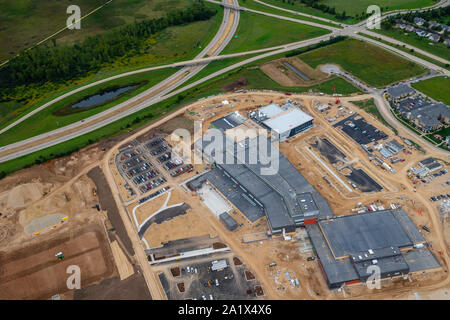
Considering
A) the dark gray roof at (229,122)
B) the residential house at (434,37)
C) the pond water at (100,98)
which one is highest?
the residential house at (434,37)

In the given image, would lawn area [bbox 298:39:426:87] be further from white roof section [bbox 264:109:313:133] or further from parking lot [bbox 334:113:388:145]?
white roof section [bbox 264:109:313:133]

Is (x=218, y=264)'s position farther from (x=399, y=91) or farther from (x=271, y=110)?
(x=399, y=91)

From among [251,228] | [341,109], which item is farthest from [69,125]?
[341,109]

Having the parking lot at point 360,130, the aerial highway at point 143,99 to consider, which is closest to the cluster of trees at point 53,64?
the aerial highway at point 143,99

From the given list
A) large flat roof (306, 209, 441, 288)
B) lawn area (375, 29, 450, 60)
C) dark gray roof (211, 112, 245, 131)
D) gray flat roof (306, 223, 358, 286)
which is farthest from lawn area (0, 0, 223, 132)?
gray flat roof (306, 223, 358, 286)

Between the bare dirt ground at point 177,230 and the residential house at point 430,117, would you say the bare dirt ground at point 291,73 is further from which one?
the bare dirt ground at point 177,230
